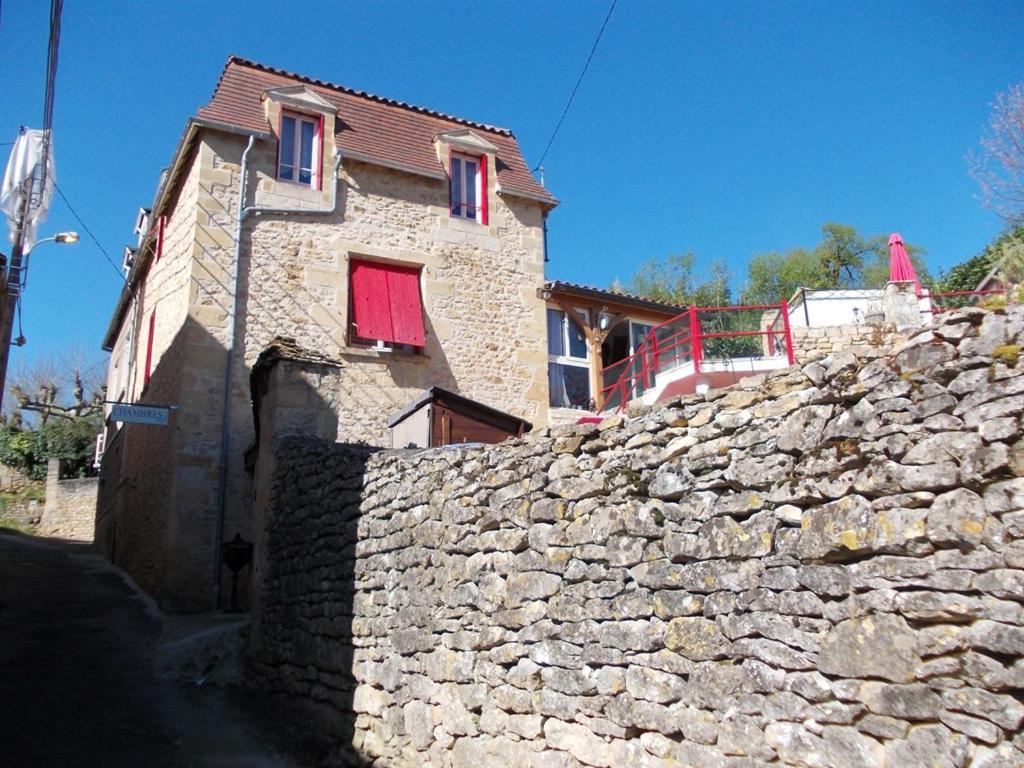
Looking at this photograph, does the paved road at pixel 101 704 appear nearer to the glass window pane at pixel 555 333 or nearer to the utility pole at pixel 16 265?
the utility pole at pixel 16 265

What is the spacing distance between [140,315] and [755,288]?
2191cm

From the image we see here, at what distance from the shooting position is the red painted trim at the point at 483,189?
49.8ft

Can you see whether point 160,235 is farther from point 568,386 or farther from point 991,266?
point 991,266

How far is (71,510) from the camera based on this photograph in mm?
22859

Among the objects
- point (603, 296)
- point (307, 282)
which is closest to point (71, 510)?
point (307, 282)

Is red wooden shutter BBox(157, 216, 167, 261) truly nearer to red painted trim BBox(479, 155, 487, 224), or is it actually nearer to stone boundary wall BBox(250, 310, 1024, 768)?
red painted trim BBox(479, 155, 487, 224)

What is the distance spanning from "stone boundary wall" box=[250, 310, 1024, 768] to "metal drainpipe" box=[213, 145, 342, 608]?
19.1 feet

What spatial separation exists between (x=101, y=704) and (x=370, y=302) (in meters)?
7.95

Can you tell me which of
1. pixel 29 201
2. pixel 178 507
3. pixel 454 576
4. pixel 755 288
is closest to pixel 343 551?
pixel 454 576

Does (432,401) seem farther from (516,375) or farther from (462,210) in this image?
(462,210)

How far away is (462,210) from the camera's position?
1502 centimetres

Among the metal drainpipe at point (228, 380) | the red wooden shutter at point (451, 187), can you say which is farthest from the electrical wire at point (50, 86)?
the red wooden shutter at point (451, 187)

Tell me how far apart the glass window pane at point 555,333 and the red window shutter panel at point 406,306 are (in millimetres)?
2828

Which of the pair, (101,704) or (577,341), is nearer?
(101,704)
